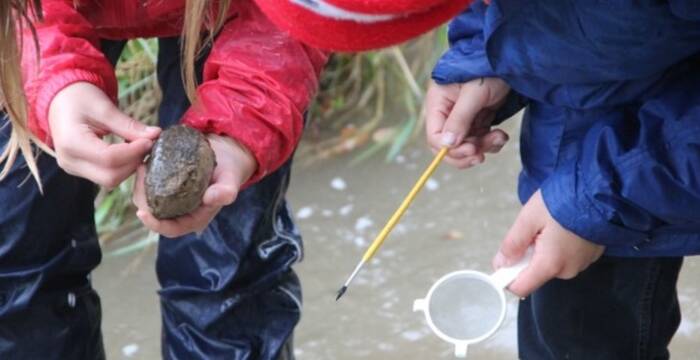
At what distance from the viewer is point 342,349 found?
2.49 metres

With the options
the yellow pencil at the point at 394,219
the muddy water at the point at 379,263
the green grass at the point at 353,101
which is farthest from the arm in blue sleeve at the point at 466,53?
the green grass at the point at 353,101

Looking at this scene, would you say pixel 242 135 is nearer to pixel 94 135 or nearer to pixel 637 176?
pixel 94 135

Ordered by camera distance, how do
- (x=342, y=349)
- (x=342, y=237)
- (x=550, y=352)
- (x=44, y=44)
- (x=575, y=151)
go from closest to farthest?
1. (x=575, y=151)
2. (x=44, y=44)
3. (x=550, y=352)
4. (x=342, y=349)
5. (x=342, y=237)

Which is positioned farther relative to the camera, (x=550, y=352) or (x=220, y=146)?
(x=550, y=352)

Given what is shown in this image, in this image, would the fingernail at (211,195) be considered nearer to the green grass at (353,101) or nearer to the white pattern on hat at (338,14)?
the white pattern on hat at (338,14)

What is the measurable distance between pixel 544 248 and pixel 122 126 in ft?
1.90

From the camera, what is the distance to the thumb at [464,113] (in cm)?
178

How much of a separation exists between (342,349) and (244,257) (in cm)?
61

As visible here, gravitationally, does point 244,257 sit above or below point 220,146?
below

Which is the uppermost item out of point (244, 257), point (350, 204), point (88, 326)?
point (244, 257)

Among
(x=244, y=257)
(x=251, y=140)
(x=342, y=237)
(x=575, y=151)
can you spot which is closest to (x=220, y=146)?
(x=251, y=140)

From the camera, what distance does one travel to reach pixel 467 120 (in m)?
1.79

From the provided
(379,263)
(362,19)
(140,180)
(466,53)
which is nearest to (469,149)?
(466,53)

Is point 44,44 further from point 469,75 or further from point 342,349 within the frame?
point 342,349
